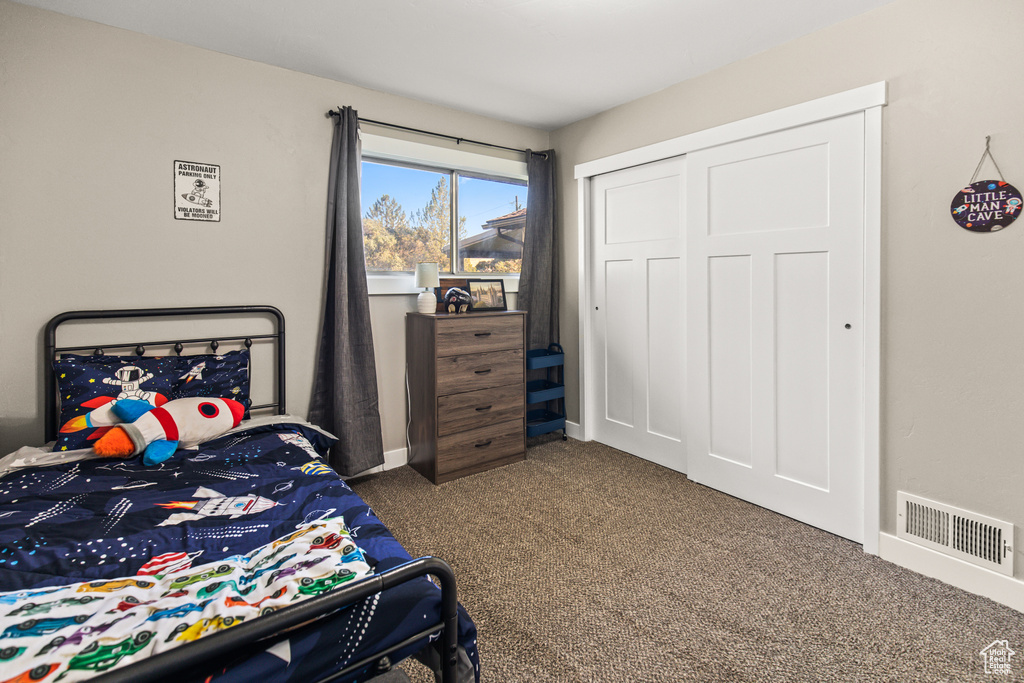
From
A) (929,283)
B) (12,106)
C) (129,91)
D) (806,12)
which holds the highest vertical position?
(806,12)

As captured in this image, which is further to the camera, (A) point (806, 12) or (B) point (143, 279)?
(B) point (143, 279)

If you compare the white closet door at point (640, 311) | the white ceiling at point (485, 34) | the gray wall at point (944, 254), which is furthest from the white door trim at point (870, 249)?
the white closet door at point (640, 311)

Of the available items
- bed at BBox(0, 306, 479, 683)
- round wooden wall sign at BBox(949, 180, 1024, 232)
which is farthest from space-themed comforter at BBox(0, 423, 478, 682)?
round wooden wall sign at BBox(949, 180, 1024, 232)

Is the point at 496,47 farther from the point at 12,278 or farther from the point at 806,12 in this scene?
the point at 12,278

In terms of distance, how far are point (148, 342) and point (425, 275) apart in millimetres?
1493

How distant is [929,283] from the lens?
80.2 inches

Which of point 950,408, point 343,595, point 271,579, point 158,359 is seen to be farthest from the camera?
point 158,359

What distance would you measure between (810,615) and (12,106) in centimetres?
377

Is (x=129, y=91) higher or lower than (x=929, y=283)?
higher

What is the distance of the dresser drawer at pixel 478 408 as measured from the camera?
3.05 metres

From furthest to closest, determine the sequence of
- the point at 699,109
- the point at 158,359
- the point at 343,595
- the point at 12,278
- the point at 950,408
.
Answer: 1. the point at 699,109
2. the point at 158,359
3. the point at 12,278
4. the point at 950,408
5. the point at 343,595

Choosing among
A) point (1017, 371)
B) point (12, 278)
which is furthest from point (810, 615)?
point (12, 278)

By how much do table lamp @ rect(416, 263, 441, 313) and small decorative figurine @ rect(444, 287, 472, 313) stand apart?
9cm

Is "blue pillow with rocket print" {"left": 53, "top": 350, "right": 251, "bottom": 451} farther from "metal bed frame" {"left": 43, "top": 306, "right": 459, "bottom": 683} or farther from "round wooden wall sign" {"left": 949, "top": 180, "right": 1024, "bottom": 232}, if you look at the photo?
"round wooden wall sign" {"left": 949, "top": 180, "right": 1024, "bottom": 232}
